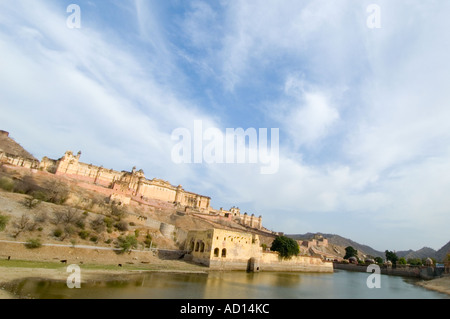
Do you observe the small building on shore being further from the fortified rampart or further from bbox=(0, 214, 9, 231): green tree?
the fortified rampart

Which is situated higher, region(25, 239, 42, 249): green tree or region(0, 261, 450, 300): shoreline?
region(25, 239, 42, 249): green tree

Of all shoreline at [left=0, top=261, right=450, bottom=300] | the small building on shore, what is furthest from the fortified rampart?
shoreline at [left=0, top=261, right=450, bottom=300]

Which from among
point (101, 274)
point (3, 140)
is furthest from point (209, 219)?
point (3, 140)

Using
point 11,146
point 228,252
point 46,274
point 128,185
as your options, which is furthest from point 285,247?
point 11,146

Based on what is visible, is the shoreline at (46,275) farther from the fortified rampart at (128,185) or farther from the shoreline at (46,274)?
the fortified rampart at (128,185)

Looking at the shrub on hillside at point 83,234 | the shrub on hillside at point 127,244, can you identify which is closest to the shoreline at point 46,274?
the shrub on hillside at point 127,244

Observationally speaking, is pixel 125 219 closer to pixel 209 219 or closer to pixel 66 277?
pixel 66 277

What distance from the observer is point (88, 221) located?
27.5m

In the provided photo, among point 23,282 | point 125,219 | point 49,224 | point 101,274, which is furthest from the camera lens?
point 125,219

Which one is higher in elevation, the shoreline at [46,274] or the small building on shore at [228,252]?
the small building on shore at [228,252]

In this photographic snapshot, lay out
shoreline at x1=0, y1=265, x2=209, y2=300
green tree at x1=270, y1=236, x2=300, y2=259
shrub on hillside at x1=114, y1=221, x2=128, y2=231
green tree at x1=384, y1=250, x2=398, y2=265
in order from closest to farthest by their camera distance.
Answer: shoreline at x1=0, y1=265, x2=209, y2=300 → shrub on hillside at x1=114, y1=221, x2=128, y2=231 → green tree at x1=270, y1=236, x2=300, y2=259 → green tree at x1=384, y1=250, x2=398, y2=265

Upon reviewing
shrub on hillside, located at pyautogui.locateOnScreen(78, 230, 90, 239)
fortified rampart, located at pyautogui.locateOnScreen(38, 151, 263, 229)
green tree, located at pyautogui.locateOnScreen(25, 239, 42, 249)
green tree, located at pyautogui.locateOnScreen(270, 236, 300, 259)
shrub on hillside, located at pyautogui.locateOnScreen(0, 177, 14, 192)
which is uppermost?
fortified rampart, located at pyautogui.locateOnScreen(38, 151, 263, 229)

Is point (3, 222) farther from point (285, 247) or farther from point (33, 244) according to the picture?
point (285, 247)
